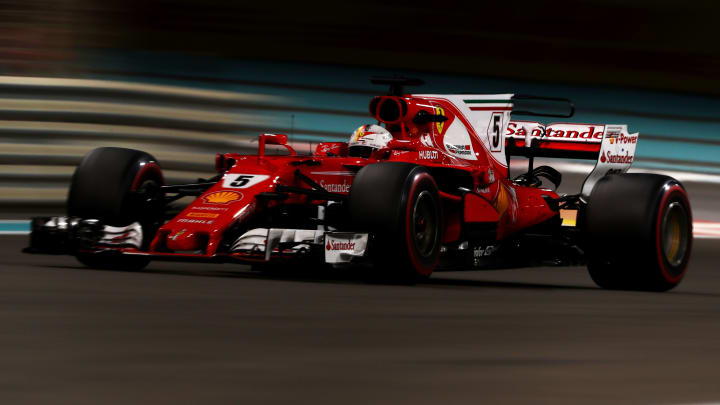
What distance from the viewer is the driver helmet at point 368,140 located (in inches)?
381

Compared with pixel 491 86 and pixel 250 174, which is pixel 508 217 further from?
pixel 491 86

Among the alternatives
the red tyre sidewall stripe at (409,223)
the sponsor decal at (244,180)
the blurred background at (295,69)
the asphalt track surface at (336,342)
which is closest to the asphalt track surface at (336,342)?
the asphalt track surface at (336,342)

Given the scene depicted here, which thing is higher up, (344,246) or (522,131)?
(522,131)

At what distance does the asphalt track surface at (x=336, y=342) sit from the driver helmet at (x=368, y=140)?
1.21 metres

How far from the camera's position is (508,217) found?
33.2ft

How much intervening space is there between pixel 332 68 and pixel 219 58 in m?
1.51

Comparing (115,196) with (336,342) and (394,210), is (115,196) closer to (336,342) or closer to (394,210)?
(394,210)

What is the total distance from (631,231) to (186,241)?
3.22 metres

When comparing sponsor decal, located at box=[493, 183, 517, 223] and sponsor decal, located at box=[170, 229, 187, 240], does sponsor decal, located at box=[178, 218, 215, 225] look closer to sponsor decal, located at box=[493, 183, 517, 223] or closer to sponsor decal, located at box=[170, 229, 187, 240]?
sponsor decal, located at box=[170, 229, 187, 240]

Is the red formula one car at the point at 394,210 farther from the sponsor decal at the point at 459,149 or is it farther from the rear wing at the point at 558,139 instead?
the rear wing at the point at 558,139

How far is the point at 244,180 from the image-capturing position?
9078 millimetres

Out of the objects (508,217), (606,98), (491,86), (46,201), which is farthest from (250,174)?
(606,98)

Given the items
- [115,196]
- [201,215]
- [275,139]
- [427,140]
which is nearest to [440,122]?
[427,140]

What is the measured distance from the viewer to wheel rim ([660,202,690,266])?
32.3ft
